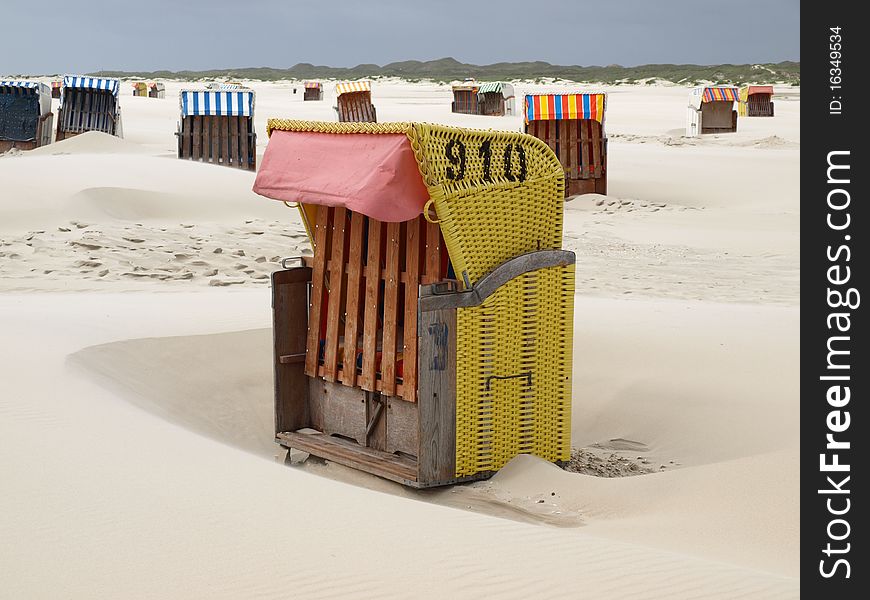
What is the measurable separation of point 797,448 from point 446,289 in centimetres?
199

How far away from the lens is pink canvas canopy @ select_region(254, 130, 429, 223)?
5320 mm

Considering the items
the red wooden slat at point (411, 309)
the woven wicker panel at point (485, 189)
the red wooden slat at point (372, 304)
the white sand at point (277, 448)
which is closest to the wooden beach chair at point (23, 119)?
the white sand at point (277, 448)

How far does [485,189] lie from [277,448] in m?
2.15

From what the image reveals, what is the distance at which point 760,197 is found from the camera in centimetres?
2056

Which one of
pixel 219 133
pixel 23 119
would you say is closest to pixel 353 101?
pixel 23 119

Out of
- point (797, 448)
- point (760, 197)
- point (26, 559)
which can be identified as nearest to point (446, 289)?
point (797, 448)

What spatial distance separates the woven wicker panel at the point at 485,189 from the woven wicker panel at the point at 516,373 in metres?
0.20

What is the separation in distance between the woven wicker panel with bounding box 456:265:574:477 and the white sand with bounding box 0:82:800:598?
0.18 metres

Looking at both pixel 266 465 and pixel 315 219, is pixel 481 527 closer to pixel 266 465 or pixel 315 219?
pixel 266 465

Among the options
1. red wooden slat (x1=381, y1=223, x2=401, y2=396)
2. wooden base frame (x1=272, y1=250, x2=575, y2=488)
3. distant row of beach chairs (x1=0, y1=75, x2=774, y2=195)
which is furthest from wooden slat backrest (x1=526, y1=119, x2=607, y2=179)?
red wooden slat (x1=381, y1=223, x2=401, y2=396)

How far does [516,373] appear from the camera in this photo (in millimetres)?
5859

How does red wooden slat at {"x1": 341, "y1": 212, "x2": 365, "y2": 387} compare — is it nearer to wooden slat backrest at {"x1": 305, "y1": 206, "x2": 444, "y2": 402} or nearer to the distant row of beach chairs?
wooden slat backrest at {"x1": 305, "y1": 206, "x2": 444, "y2": 402}

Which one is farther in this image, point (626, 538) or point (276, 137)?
point (276, 137)

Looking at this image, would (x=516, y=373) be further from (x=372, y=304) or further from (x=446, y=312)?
(x=372, y=304)
